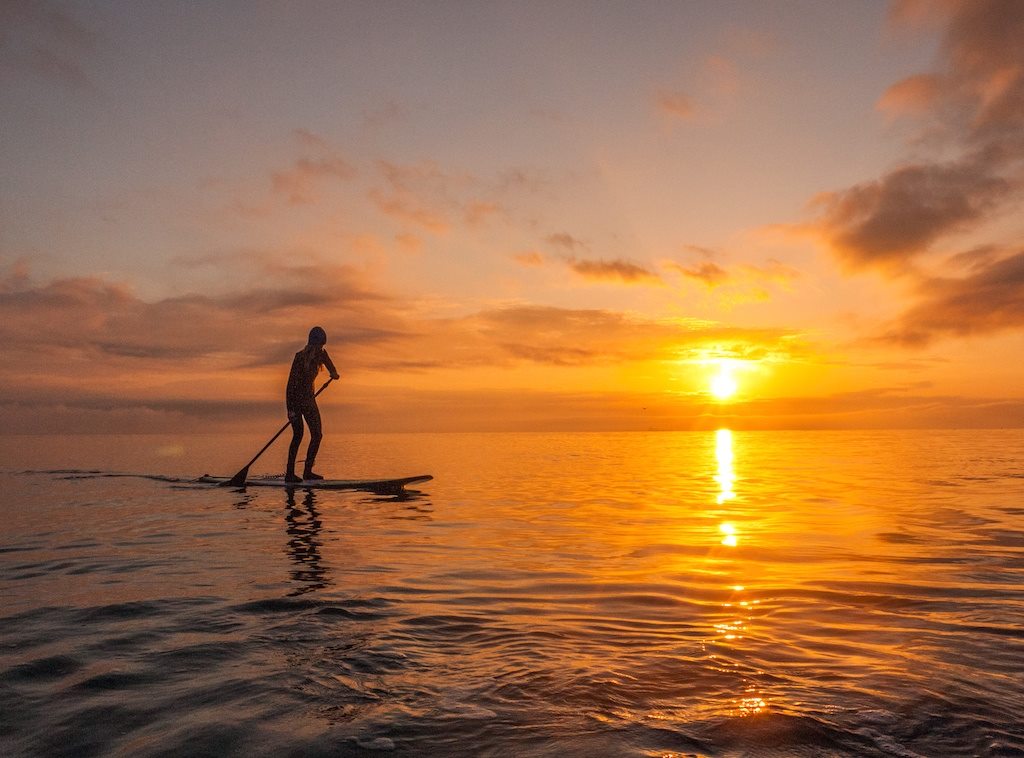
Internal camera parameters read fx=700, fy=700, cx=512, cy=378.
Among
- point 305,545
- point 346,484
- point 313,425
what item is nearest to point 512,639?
point 305,545

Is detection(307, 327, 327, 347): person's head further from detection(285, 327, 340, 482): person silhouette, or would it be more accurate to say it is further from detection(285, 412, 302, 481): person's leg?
detection(285, 412, 302, 481): person's leg

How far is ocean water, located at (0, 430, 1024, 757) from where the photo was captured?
12.3 ft

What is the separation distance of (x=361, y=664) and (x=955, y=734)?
11.9 ft

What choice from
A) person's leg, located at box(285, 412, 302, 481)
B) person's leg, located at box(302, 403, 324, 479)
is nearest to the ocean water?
person's leg, located at box(302, 403, 324, 479)

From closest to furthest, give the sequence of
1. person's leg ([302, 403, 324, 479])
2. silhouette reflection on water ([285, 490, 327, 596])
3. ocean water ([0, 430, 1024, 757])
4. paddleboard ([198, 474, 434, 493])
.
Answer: ocean water ([0, 430, 1024, 757]) < silhouette reflection on water ([285, 490, 327, 596]) < paddleboard ([198, 474, 434, 493]) < person's leg ([302, 403, 324, 479])

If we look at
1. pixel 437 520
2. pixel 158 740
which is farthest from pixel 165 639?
pixel 437 520

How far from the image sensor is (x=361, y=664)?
495cm

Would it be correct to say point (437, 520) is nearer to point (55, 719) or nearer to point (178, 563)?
point (178, 563)

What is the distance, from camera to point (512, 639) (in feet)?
18.7

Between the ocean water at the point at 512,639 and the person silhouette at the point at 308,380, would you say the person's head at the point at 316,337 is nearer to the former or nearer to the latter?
the person silhouette at the point at 308,380

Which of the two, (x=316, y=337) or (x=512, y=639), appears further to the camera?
(x=316, y=337)

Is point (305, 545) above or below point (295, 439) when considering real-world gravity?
below

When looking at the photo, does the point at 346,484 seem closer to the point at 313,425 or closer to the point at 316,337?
the point at 313,425

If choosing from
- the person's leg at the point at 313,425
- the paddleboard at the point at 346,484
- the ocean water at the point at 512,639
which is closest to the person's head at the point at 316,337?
the person's leg at the point at 313,425
